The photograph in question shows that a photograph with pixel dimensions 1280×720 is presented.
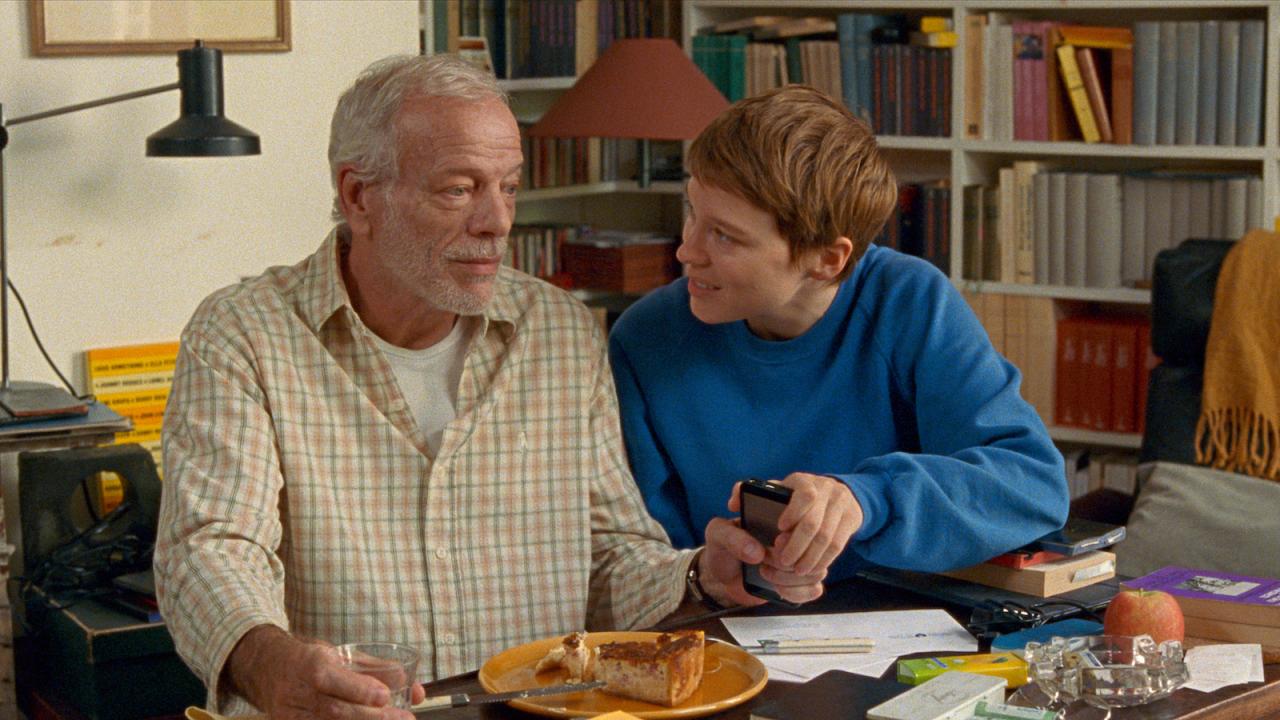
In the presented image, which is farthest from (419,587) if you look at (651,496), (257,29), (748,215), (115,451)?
(257,29)

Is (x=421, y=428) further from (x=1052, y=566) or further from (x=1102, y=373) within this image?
(x=1102, y=373)

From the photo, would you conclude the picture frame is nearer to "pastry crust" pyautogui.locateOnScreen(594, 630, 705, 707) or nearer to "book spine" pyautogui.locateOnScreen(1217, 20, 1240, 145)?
"pastry crust" pyautogui.locateOnScreen(594, 630, 705, 707)

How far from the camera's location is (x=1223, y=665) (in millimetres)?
1503

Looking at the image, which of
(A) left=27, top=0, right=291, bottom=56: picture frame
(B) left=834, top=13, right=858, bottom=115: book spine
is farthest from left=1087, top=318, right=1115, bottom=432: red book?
(A) left=27, top=0, right=291, bottom=56: picture frame

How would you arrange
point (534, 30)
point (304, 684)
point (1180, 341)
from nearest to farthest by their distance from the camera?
point (304, 684)
point (1180, 341)
point (534, 30)

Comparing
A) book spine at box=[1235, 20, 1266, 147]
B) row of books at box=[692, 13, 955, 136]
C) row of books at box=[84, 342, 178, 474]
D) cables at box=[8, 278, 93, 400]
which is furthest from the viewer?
row of books at box=[692, 13, 955, 136]

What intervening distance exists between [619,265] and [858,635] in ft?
9.73

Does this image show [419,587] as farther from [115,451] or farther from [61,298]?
[61,298]

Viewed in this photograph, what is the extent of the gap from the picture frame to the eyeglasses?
1.75 metres

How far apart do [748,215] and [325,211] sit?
1368mm

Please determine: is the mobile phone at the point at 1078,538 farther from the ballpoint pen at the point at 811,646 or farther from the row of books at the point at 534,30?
the row of books at the point at 534,30

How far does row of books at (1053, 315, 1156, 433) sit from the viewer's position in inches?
158

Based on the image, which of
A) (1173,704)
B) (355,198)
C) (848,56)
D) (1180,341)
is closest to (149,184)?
(355,198)

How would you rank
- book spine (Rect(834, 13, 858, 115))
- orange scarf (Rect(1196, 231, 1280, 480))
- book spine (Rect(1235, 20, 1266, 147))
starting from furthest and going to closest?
book spine (Rect(834, 13, 858, 115)) < book spine (Rect(1235, 20, 1266, 147)) < orange scarf (Rect(1196, 231, 1280, 480))
